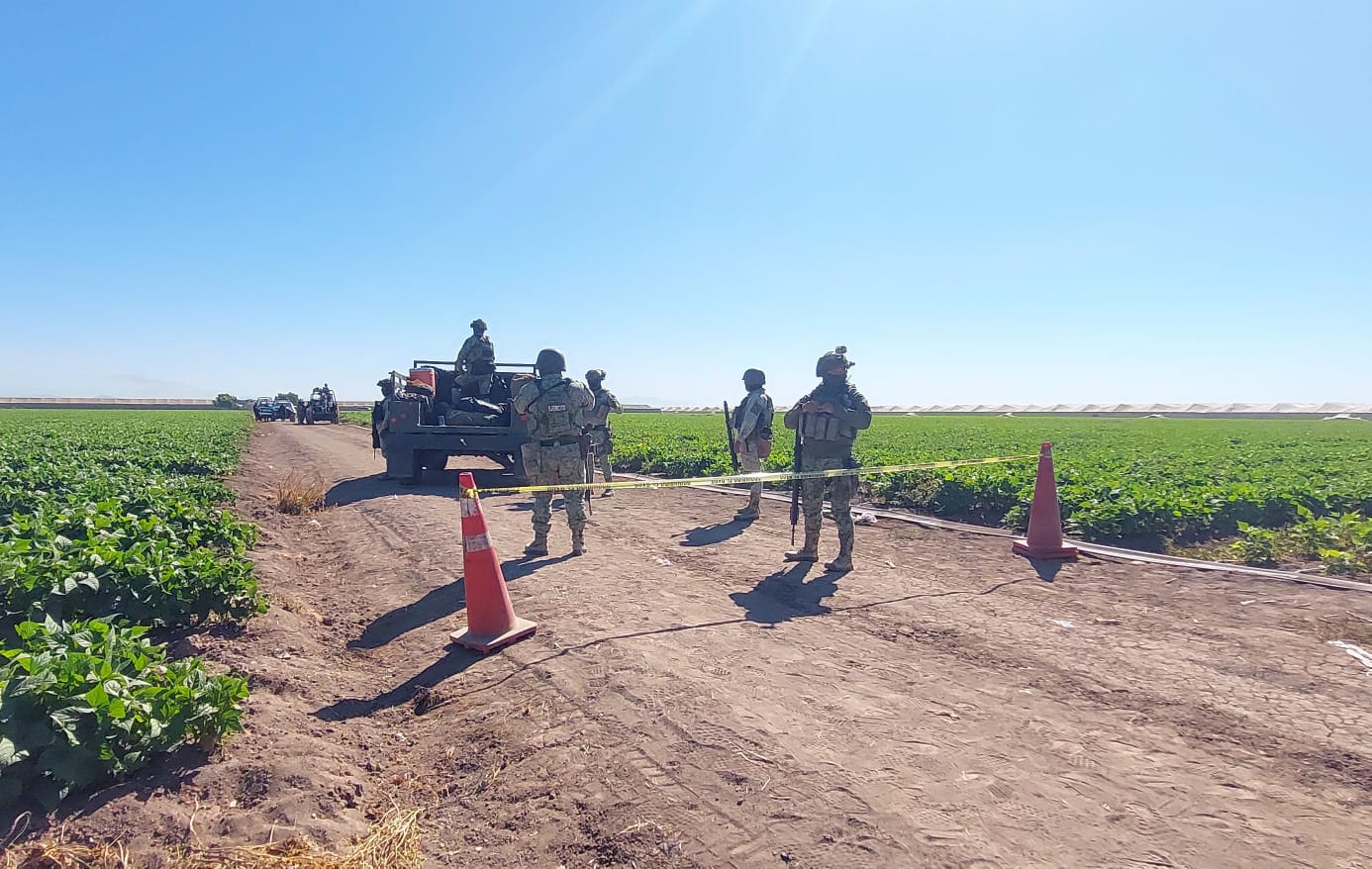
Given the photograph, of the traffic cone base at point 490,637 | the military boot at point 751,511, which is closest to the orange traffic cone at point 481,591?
the traffic cone base at point 490,637

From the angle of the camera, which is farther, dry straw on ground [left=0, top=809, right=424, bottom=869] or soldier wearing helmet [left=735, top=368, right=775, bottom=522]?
soldier wearing helmet [left=735, top=368, right=775, bottom=522]

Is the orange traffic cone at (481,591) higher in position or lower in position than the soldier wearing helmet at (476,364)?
lower

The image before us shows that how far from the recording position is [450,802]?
10.3 ft

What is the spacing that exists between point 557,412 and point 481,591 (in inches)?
115

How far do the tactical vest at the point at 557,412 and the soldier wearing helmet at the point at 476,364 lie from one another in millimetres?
6753

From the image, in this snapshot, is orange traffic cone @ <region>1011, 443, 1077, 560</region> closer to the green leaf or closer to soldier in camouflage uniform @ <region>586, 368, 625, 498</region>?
soldier in camouflage uniform @ <region>586, 368, 625, 498</region>

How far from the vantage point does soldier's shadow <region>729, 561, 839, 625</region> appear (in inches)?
221

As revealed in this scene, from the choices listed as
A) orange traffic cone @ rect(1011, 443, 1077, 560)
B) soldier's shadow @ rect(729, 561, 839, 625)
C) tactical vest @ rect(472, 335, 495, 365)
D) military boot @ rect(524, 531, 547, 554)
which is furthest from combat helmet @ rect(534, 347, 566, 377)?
tactical vest @ rect(472, 335, 495, 365)

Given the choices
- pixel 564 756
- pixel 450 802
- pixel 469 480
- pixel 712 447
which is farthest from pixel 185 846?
pixel 712 447

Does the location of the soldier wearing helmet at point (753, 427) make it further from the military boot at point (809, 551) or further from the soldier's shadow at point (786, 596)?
the soldier's shadow at point (786, 596)

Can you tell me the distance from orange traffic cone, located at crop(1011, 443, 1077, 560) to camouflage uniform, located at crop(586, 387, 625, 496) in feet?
18.5

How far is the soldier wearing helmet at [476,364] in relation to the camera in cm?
1387

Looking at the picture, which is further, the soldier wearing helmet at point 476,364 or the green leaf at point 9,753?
the soldier wearing helmet at point 476,364

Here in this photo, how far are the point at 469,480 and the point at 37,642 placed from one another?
92.8 inches
